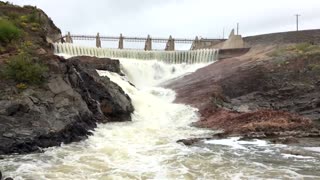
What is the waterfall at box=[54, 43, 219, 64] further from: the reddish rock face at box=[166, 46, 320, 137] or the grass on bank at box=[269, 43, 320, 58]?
the grass on bank at box=[269, 43, 320, 58]

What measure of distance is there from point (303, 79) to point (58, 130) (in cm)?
1799

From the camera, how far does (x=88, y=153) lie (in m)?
15.2

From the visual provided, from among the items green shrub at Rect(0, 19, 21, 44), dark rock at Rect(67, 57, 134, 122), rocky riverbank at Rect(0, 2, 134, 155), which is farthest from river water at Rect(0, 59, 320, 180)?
green shrub at Rect(0, 19, 21, 44)

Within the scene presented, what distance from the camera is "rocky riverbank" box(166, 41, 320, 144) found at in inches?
816

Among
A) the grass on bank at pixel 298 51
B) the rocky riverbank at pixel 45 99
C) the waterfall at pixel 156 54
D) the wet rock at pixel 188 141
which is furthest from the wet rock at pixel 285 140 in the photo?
the waterfall at pixel 156 54

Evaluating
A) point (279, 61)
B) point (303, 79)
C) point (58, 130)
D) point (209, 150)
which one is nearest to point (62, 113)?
point (58, 130)

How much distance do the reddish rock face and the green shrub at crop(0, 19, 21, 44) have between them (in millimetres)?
10273

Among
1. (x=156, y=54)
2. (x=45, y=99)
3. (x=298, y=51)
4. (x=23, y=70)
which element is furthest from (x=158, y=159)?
(x=156, y=54)

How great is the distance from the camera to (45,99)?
1756 cm

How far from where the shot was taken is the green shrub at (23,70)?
18016 mm

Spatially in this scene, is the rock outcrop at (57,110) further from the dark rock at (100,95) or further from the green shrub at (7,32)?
the green shrub at (7,32)

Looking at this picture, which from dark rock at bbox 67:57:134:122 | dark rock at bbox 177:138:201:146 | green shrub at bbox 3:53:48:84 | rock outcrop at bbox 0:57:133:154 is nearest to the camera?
rock outcrop at bbox 0:57:133:154

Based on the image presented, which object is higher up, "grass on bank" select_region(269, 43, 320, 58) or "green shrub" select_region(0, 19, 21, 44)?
"green shrub" select_region(0, 19, 21, 44)

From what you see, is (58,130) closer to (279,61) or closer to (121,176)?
(121,176)
